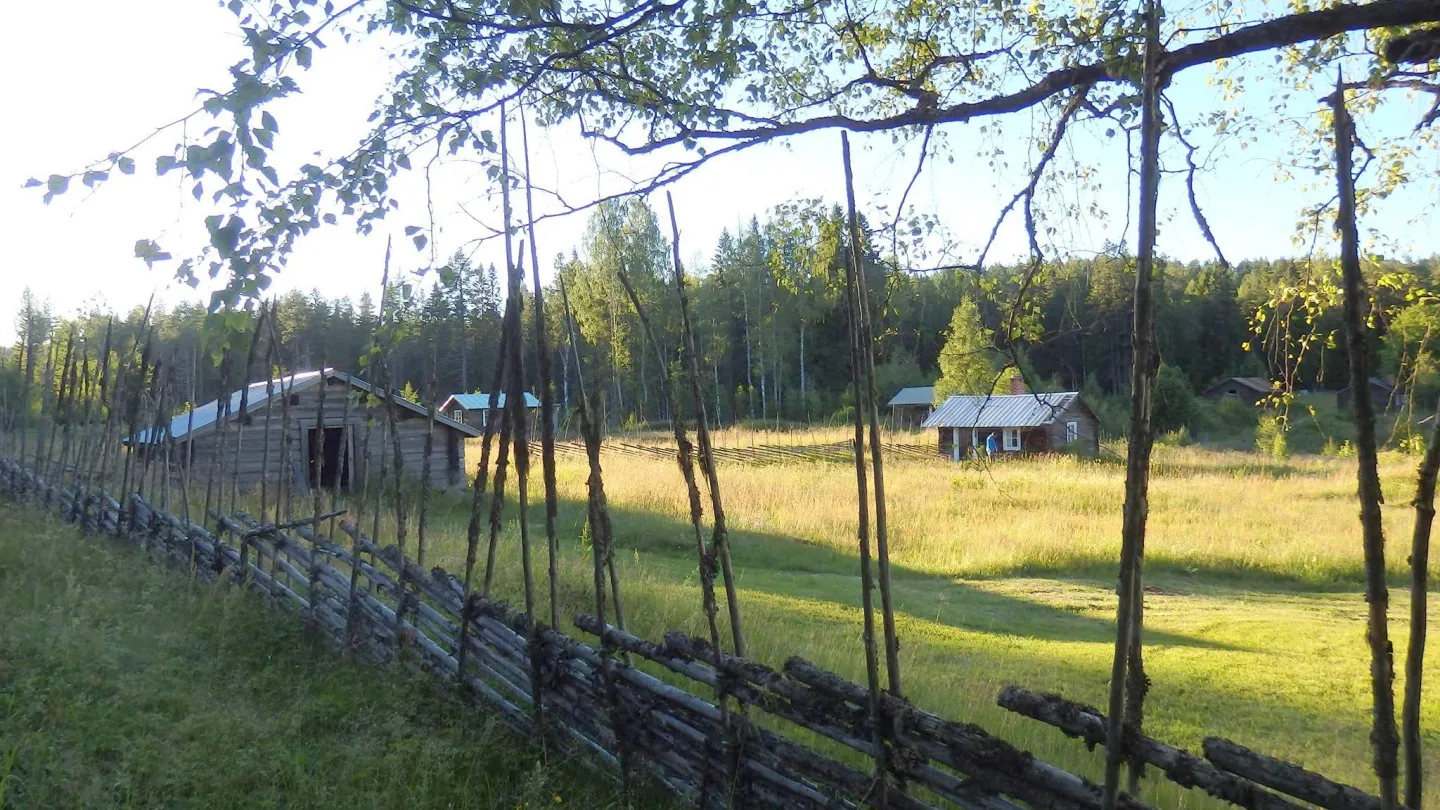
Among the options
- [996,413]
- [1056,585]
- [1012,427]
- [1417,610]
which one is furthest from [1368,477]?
[996,413]

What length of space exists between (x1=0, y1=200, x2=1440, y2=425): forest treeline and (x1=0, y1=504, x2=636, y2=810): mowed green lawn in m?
1.66

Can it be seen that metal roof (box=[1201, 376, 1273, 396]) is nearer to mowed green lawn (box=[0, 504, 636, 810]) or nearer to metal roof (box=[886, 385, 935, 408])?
metal roof (box=[886, 385, 935, 408])

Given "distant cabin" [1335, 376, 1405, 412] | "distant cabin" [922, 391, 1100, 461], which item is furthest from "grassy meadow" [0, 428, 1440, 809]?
"distant cabin" [922, 391, 1100, 461]

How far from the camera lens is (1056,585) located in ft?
42.6

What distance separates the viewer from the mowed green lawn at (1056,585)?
21.2 ft

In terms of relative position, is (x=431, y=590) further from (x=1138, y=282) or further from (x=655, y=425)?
→ (x=655, y=425)

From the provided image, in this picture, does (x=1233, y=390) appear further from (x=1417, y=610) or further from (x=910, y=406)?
(x=1417, y=610)

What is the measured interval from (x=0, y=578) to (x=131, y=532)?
8.51 ft

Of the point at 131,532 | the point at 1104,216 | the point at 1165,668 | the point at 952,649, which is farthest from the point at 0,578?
the point at 1165,668

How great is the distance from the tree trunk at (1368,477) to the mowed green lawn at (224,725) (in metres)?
2.80

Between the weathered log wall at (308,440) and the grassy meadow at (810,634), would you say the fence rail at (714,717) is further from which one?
the weathered log wall at (308,440)

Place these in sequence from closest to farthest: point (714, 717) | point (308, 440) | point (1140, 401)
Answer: point (1140, 401)
point (714, 717)
point (308, 440)

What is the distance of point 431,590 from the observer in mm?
5117

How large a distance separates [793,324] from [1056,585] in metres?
38.1
